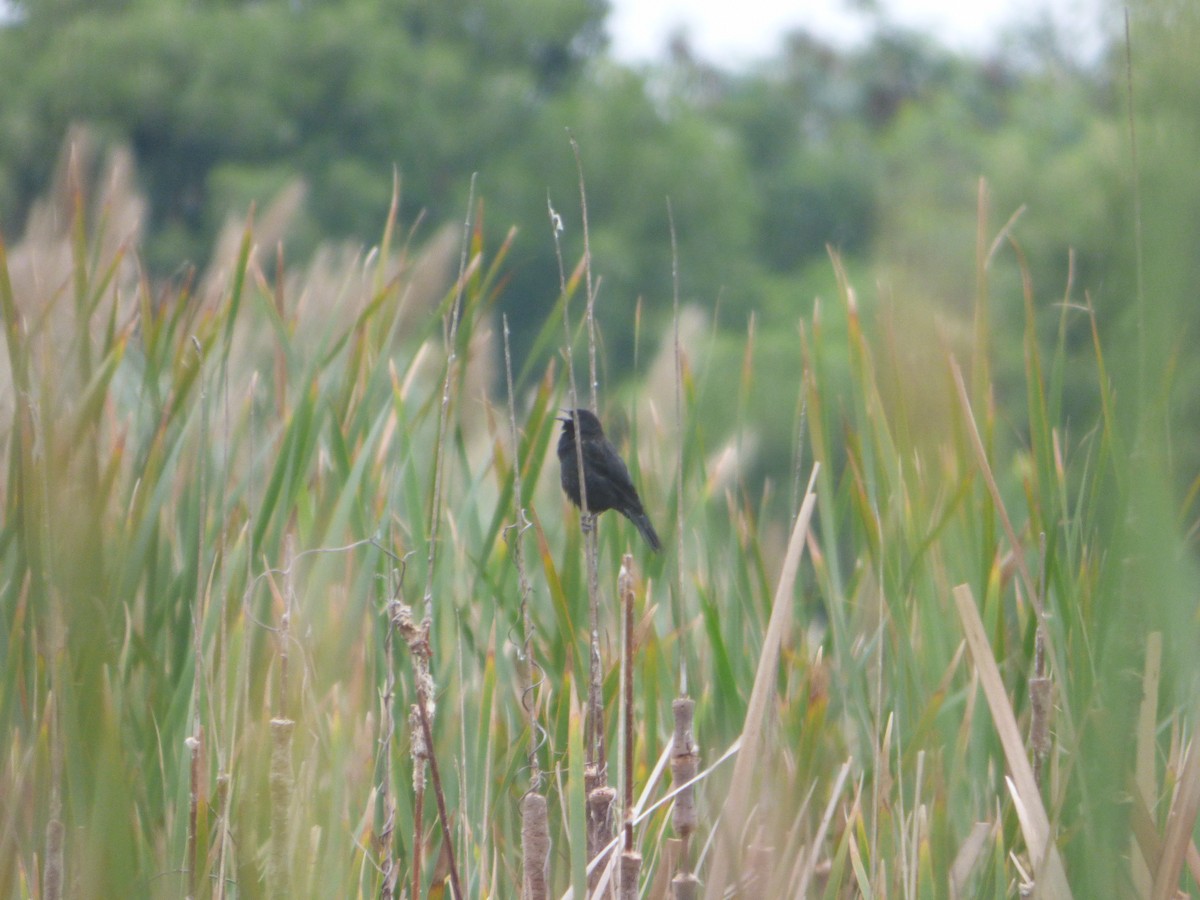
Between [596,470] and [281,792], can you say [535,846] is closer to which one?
[281,792]

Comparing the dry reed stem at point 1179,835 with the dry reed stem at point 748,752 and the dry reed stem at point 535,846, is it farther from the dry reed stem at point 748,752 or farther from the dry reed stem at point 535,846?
the dry reed stem at point 535,846

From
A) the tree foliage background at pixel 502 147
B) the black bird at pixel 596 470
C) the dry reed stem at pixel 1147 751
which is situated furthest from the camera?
the tree foliage background at pixel 502 147

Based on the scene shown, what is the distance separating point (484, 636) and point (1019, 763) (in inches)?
38.1

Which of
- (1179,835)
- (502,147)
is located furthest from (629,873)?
(502,147)

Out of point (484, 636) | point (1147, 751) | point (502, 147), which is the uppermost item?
point (502, 147)

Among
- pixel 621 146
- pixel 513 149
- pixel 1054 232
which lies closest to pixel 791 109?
pixel 621 146

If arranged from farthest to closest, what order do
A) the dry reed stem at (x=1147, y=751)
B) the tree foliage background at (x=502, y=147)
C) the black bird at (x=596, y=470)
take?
the tree foliage background at (x=502, y=147) → the black bird at (x=596, y=470) → the dry reed stem at (x=1147, y=751)

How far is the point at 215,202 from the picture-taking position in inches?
694

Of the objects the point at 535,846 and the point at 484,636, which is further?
the point at 484,636

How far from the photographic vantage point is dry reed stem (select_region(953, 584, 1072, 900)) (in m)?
1.22

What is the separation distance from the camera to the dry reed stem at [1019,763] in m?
1.22

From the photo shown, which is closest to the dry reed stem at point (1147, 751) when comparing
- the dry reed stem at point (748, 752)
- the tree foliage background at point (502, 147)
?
the dry reed stem at point (748, 752)

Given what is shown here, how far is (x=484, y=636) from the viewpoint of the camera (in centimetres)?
202

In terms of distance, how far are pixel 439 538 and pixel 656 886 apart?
597 mm
